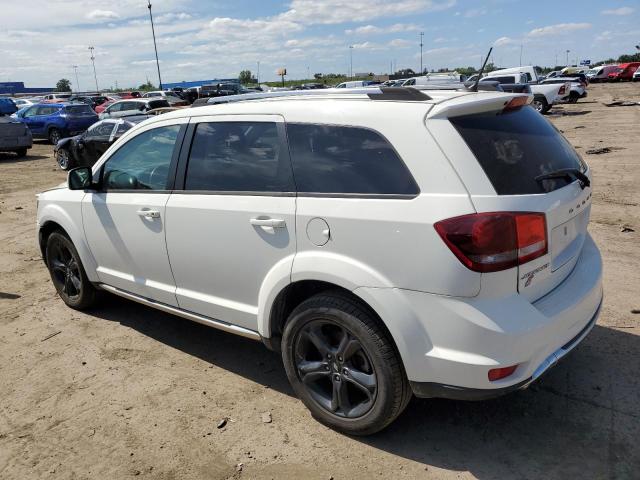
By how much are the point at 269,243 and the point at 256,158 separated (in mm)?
557

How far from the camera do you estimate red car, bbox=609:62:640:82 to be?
193 feet

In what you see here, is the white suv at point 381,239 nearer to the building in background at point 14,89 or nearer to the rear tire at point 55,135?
the rear tire at point 55,135

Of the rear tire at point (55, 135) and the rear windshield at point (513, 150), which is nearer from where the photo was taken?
the rear windshield at point (513, 150)

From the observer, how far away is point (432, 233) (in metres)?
2.44

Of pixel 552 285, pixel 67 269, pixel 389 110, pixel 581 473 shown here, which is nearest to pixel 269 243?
pixel 389 110

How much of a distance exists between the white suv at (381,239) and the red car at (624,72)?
66880mm

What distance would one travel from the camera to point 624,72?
5950cm

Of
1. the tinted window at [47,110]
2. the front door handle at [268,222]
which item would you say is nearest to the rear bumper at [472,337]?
the front door handle at [268,222]

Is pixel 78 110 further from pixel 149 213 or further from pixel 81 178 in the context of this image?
pixel 149 213

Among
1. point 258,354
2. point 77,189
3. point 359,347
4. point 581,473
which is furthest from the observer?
point 77,189

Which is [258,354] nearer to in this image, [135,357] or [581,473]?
[135,357]

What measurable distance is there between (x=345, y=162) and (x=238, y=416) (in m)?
1.68

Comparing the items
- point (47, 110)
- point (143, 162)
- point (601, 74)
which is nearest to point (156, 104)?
point (47, 110)

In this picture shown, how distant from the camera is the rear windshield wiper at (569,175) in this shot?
2665 millimetres
